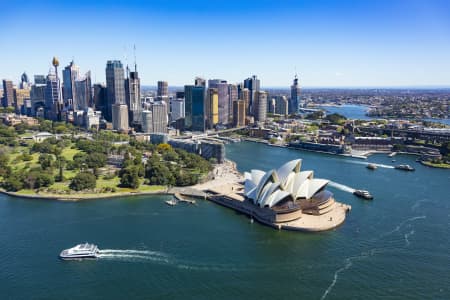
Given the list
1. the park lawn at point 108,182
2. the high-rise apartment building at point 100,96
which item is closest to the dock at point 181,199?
the park lawn at point 108,182

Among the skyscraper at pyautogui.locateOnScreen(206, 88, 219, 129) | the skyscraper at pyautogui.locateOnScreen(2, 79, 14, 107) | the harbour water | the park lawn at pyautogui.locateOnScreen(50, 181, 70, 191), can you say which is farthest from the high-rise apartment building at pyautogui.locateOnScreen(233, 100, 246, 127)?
the skyscraper at pyautogui.locateOnScreen(2, 79, 14, 107)

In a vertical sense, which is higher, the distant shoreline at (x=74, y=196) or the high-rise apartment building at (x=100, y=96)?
the high-rise apartment building at (x=100, y=96)

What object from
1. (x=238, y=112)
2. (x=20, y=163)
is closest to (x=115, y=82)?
(x=238, y=112)

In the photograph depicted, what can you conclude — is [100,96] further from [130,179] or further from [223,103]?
[130,179]

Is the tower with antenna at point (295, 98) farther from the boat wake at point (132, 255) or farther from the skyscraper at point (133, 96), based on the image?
the boat wake at point (132, 255)

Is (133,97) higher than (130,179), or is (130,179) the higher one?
(133,97)

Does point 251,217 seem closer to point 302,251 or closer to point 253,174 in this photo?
point 253,174
